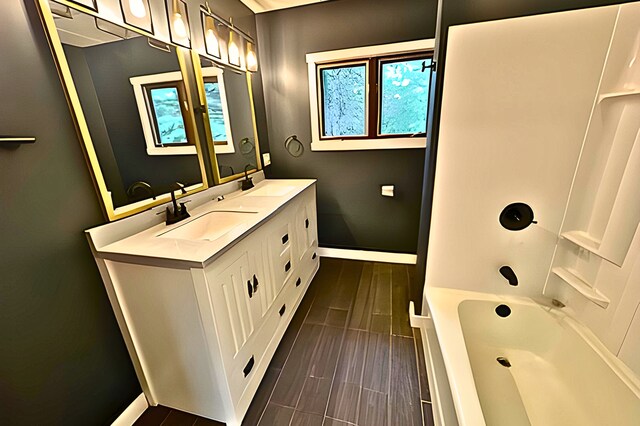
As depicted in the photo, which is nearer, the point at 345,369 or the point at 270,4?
the point at 345,369

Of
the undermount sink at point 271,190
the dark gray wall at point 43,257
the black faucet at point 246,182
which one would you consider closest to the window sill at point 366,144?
the undermount sink at point 271,190

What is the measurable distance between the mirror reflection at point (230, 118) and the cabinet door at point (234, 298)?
1.00 m

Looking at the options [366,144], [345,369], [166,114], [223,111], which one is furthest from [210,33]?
[345,369]

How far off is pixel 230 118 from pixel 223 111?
93mm

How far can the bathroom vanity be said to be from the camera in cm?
109

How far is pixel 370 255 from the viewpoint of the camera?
2.82 m

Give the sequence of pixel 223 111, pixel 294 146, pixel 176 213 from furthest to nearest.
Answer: pixel 294 146
pixel 223 111
pixel 176 213

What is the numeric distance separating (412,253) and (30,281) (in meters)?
2.71

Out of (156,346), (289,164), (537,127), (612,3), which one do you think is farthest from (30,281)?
(612,3)

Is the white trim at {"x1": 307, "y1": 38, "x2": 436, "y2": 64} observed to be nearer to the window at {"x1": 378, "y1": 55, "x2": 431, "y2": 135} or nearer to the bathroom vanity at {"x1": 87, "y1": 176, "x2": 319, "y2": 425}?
the window at {"x1": 378, "y1": 55, "x2": 431, "y2": 135}

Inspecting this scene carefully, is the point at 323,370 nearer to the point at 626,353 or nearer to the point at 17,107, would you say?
the point at 626,353

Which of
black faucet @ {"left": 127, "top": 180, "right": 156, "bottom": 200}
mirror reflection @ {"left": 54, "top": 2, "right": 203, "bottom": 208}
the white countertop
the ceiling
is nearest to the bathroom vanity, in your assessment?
the white countertop

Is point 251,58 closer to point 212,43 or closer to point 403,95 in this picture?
point 212,43

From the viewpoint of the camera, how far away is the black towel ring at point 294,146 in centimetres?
268
